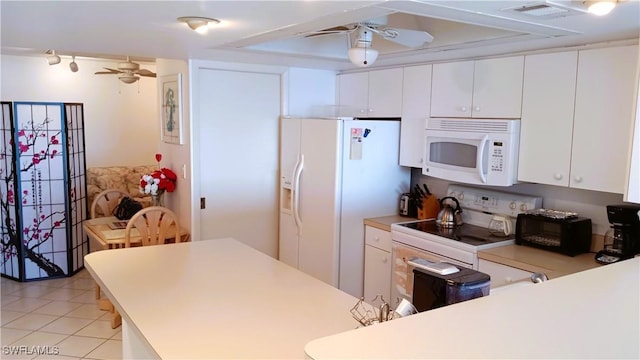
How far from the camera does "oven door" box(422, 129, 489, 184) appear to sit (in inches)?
131

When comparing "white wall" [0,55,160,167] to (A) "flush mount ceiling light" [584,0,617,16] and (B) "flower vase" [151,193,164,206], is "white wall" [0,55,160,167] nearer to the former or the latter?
(B) "flower vase" [151,193,164,206]

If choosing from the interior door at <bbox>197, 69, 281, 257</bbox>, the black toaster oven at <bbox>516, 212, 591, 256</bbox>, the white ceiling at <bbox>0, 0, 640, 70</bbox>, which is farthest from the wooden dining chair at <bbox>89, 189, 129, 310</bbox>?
the black toaster oven at <bbox>516, 212, 591, 256</bbox>

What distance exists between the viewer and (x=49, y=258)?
519cm

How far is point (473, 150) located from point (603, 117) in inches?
33.4

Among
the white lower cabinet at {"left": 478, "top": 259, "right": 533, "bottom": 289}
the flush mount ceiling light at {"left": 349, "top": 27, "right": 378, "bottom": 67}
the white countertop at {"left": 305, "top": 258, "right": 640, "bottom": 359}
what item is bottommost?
the white lower cabinet at {"left": 478, "top": 259, "right": 533, "bottom": 289}

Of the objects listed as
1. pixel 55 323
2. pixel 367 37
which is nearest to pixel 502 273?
pixel 367 37

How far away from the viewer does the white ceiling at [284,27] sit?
204cm

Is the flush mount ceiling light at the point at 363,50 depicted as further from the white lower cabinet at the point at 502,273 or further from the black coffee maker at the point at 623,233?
the black coffee maker at the point at 623,233

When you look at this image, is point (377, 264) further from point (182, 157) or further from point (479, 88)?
point (182, 157)

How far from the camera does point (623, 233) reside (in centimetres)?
277

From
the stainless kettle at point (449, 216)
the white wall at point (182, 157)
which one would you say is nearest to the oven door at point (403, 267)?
the stainless kettle at point (449, 216)

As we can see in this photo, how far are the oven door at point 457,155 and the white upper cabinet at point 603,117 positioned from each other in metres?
0.56

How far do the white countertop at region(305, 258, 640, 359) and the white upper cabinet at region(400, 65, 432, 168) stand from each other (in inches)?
93.2

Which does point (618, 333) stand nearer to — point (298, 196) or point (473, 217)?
point (473, 217)
